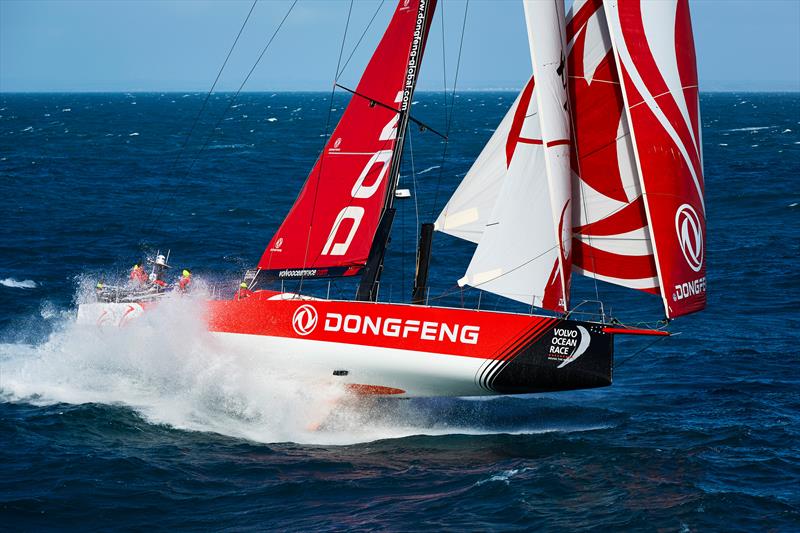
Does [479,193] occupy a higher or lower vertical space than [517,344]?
higher

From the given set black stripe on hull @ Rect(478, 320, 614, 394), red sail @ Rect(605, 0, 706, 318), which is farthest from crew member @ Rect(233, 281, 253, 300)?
Result: red sail @ Rect(605, 0, 706, 318)

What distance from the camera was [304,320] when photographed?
18797 mm

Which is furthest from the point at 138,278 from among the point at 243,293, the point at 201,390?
the point at 201,390

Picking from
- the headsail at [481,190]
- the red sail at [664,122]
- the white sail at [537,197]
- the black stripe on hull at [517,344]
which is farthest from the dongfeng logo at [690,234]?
the headsail at [481,190]

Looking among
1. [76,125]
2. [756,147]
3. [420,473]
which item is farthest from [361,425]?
[76,125]

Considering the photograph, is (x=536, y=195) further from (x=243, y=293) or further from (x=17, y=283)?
(x=17, y=283)

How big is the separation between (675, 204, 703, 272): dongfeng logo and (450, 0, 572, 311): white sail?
1866 mm

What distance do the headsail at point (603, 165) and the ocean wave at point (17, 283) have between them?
59.2ft

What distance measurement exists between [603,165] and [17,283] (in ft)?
63.1

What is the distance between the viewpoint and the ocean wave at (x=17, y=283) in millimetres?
29648

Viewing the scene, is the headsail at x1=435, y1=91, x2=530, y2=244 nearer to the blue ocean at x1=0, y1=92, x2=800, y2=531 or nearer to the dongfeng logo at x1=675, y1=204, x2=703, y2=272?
the dongfeng logo at x1=675, y1=204, x2=703, y2=272

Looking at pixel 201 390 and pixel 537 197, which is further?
pixel 201 390

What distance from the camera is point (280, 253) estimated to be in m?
20.9

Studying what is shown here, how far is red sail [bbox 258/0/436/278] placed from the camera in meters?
19.5
